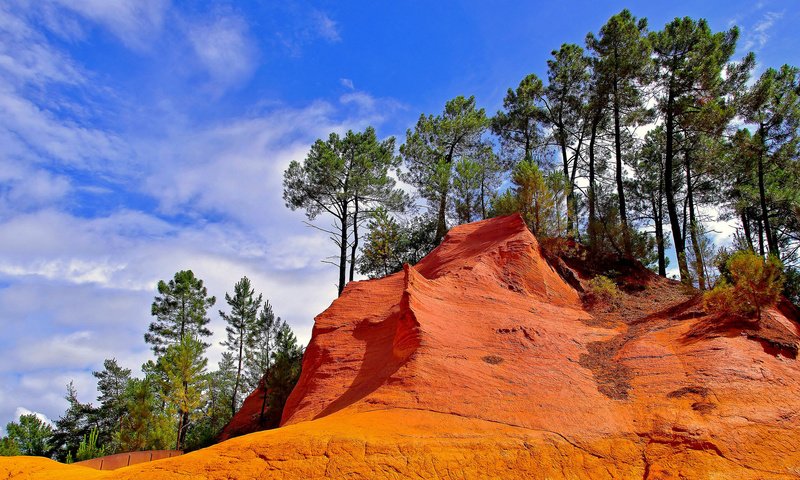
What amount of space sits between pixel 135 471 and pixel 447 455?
16.8 ft

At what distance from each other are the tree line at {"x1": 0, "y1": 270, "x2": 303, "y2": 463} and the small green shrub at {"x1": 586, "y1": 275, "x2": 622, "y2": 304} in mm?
14429

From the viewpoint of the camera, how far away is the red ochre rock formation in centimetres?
834

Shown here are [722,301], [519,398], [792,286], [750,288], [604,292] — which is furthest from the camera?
[792,286]

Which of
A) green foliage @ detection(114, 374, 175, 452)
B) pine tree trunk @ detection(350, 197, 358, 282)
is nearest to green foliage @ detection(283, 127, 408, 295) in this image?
pine tree trunk @ detection(350, 197, 358, 282)

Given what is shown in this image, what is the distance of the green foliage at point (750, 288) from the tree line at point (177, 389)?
1852 cm

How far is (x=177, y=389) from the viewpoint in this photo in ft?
94.0

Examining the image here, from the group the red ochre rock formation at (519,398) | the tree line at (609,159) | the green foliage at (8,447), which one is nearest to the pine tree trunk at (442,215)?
the tree line at (609,159)

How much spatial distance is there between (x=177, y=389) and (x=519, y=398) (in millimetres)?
24336

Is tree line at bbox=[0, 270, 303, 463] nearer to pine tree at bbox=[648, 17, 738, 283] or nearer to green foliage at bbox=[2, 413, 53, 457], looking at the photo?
green foliage at bbox=[2, 413, 53, 457]

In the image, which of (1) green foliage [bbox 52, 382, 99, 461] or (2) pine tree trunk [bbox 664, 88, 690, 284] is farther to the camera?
(1) green foliage [bbox 52, 382, 99, 461]

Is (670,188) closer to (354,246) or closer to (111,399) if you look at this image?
(354,246)

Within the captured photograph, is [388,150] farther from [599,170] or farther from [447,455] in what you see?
[447,455]

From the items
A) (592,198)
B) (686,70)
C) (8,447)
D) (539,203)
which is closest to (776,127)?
(686,70)

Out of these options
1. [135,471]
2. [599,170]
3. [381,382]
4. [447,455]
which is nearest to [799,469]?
[447,455]
